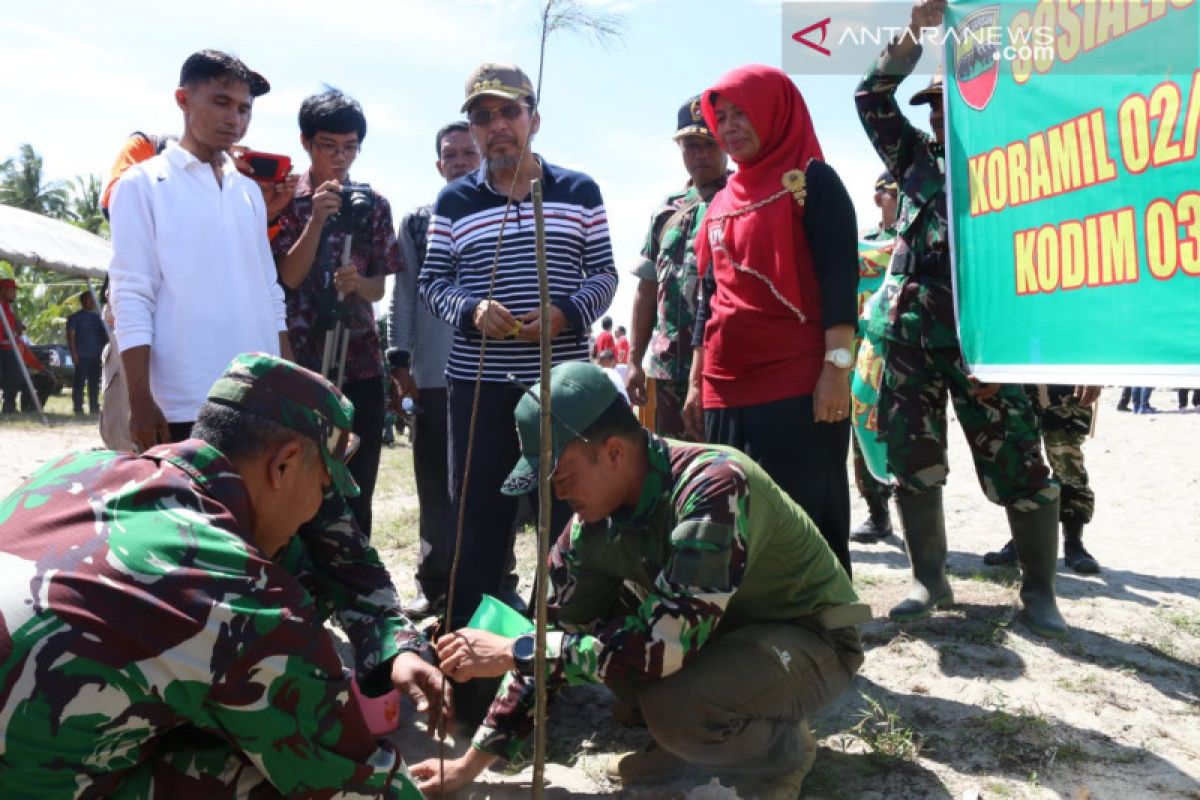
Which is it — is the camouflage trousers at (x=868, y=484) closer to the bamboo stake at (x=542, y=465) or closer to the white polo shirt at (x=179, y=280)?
the white polo shirt at (x=179, y=280)

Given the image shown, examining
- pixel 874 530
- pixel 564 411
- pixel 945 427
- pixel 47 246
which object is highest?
pixel 47 246

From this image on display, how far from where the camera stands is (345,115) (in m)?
3.67

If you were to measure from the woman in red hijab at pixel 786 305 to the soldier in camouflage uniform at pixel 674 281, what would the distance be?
3.04 feet

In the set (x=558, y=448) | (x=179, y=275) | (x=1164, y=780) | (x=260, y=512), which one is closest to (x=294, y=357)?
(x=179, y=275)

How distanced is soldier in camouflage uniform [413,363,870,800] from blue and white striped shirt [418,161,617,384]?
28.9 inches

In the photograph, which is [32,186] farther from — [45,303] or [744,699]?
[744,699]

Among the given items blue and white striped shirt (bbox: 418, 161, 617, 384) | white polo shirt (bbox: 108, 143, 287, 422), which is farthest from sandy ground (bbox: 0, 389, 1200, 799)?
white polo shirt (bbox: 108, 143, 287, 422)

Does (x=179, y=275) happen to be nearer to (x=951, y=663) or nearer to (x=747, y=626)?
(x=747, y=626)

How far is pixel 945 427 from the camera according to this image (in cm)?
346

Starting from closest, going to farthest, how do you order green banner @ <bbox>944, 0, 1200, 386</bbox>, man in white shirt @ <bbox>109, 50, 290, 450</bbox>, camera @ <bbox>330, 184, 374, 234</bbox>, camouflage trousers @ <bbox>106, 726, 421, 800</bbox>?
camouflage trousers @ <bbox>106, 726, 421, 800</bbox> < green banner @ <bbox>944, 0, 1200, 386</bbox> < man in white shirt @ <bbox>109, 50, 290, 450</bbox> < camera @ <bbox>330, 184, 374, 234</bbox>

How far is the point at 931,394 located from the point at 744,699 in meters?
1.59

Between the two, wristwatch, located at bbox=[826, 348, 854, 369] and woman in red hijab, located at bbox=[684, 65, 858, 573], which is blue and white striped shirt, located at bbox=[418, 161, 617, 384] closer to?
woman in red hijab, located at bbox=[684, 65, 858, 573]

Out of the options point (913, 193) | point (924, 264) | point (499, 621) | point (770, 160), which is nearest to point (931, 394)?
point (924, 264)

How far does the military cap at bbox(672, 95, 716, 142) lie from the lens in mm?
4246
